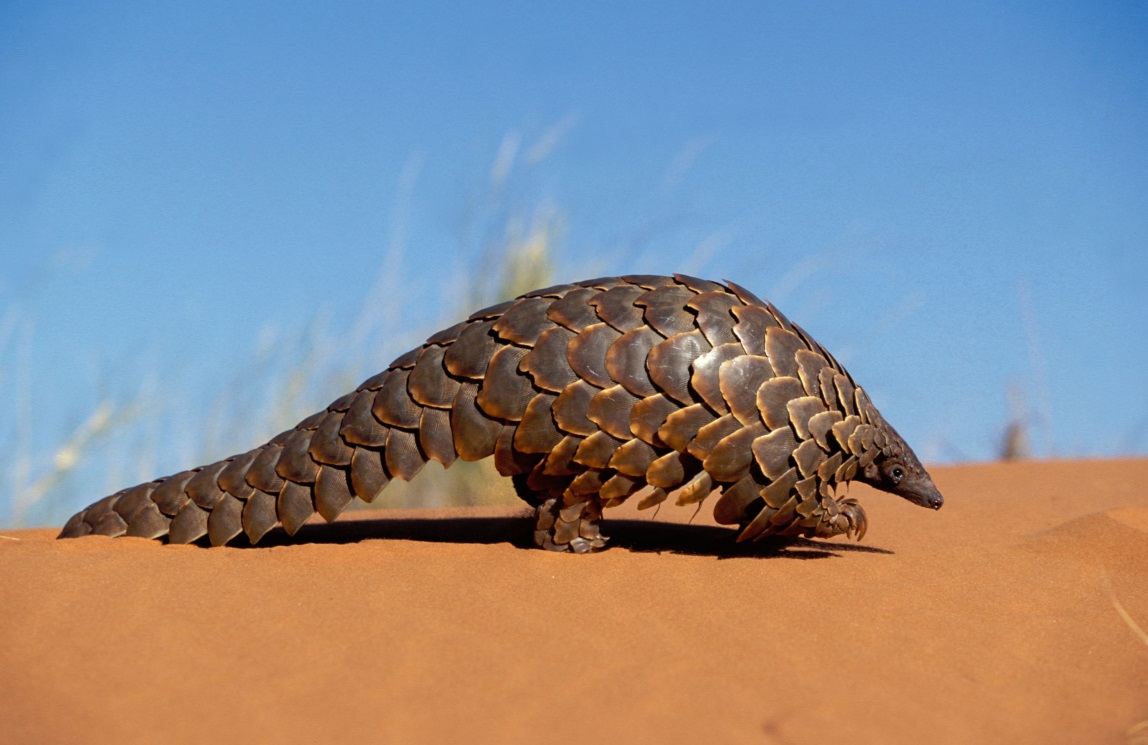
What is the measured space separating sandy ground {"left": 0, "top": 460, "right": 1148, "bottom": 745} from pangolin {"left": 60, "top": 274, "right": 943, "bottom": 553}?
273mm

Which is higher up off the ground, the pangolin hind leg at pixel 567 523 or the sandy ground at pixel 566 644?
the pangolin hind leg at pixel 567 523

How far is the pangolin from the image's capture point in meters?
4.80

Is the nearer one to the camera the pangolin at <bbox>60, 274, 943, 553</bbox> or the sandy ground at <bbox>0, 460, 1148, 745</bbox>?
the sandy ground at <bbox>0, 460, 1148, 745</bbox>

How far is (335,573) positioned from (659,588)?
1.40 m

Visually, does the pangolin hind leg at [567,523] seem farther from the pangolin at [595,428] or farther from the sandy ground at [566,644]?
the sandy ground at [566,644]

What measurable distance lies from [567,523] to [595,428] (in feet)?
1.97

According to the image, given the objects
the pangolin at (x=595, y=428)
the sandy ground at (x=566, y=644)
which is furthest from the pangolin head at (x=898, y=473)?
the sandy ground at (x=566, y=644)

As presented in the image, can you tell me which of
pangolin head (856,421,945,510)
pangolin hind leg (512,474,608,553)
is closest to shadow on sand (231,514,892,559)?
pangolin hind leg (512,474,608,553)

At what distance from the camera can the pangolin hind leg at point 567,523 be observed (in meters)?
5.11

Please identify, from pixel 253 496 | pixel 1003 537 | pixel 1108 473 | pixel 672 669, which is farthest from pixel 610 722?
pixel 1108 473

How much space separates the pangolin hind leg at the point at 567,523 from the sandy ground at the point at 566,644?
15cm

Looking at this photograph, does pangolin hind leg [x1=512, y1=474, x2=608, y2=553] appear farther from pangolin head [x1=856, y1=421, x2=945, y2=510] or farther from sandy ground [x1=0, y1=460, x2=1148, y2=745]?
pangolin head [x1=856, y1=421, x2=945, y2=510]

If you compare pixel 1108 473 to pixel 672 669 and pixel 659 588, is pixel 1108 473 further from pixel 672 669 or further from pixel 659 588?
pixel 672 669

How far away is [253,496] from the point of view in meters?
5.38
